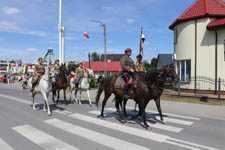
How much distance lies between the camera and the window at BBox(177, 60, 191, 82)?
16172mm

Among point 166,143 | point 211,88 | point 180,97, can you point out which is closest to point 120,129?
point 166,143

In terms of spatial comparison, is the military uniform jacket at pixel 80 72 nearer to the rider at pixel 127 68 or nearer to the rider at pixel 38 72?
the rider at pixel 38 72

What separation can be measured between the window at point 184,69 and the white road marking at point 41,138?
13.7 metres

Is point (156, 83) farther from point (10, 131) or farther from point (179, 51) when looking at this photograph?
point (179, 51)

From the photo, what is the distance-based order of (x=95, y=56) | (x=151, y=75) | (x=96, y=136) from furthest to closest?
(x=95, y=56) < (x=151, y=75) < (x=96, y=136)

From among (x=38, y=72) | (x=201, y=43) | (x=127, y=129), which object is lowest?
(x=127, y=129)

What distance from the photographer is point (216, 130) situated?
5.75m

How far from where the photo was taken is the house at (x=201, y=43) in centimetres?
1413

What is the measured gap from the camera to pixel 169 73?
572cm

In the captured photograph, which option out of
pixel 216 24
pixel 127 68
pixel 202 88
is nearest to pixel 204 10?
pixel 216 24

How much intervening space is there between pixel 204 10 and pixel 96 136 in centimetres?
1510

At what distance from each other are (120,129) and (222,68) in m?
12.0

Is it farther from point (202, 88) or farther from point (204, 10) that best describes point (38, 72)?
point (204, 10)

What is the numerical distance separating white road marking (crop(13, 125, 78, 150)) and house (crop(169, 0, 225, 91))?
39.9ft
